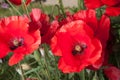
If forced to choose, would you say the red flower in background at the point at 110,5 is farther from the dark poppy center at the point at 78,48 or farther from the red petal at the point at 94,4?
the dark poppy center at the point at 78,48

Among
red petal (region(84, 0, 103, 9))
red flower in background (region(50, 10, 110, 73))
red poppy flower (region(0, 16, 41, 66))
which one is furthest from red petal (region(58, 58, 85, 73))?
red petal (region(84, 0, 103, 9))

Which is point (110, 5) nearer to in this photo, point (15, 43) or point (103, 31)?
point (103, 31)

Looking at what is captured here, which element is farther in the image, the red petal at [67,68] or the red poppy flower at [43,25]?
the red poppy flower at [43,25]

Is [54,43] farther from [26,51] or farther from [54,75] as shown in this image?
[54,75]

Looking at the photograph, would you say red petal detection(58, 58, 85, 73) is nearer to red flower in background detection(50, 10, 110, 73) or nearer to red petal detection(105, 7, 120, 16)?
red flower in background detection(50, 10, 110, 73)

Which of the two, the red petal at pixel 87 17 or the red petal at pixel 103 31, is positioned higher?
the red petal at pixel 87 17

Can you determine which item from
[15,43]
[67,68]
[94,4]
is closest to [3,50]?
[15,43]

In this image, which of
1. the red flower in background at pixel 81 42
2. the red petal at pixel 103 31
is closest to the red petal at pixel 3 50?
the red flower in background at pixel 81 42
